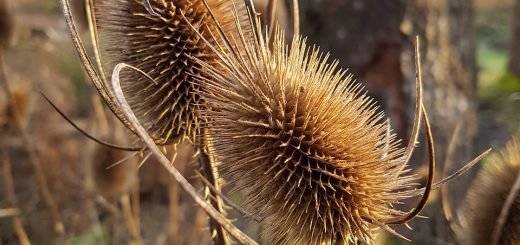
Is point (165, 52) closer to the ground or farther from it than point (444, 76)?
closer to the ground

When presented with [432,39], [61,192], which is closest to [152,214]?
[61,192]

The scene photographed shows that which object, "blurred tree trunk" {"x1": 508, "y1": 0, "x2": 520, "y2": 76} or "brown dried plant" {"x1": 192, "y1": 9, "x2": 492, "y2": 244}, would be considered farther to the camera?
"blurred tree trunk" {"x1": 508, "y1": 0, "x2": 520, "y2": 76}

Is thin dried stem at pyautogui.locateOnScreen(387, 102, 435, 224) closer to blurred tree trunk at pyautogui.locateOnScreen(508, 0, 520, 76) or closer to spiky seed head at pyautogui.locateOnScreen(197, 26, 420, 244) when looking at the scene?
spiky seed head at pyautogui.locateOnScreen(197, 26, 420, 244)

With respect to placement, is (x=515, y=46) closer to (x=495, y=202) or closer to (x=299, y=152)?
(x=495, y=202)

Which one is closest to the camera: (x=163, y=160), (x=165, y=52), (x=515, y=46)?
(x=163, y=160)

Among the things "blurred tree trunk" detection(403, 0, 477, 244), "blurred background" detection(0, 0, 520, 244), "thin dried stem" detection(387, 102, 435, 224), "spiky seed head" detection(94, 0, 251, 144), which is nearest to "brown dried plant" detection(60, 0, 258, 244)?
"spiky seed head" detection(94, 0, 251, 144)

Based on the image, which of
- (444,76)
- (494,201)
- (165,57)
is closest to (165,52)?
(165,57)
